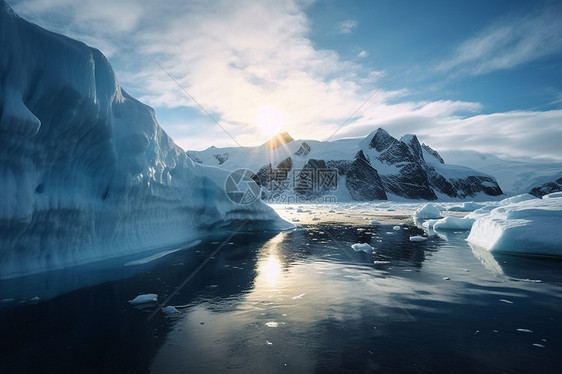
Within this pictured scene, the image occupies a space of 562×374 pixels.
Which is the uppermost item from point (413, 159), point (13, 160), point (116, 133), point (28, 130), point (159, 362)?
point (413, 159)

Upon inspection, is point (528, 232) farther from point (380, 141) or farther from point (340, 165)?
point (380, 141)

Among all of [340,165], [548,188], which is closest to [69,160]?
[340,165]

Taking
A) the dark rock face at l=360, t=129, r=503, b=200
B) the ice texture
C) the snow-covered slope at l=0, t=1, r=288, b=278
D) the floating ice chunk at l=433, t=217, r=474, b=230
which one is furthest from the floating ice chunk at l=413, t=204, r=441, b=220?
the dark rock face at l=360, t=129, r=503, b=200

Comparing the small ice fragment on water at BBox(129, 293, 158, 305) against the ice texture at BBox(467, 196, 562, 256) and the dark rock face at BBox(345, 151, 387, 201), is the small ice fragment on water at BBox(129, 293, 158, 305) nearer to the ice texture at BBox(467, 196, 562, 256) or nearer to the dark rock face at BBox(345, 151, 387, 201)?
the ice texture at BBox(467, 196, 562, 256)

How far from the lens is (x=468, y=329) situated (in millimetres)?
5578

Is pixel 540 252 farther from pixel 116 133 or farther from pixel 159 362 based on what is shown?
pixel 116 133

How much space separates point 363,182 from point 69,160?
299 feet

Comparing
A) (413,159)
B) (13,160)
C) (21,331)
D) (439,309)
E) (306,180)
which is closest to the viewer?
(21,331)

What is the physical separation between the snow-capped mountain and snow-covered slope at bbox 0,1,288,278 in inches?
2962

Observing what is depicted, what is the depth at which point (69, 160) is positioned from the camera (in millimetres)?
9422

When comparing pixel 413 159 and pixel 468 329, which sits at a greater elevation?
pixel 413 159

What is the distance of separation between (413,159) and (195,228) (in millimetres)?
113059

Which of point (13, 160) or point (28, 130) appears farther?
point (13, 160)

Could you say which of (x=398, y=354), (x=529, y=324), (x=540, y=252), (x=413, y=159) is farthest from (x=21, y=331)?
(x=413, y=159)
